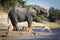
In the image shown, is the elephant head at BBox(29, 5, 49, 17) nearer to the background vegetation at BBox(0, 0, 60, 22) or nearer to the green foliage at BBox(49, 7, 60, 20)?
the background vegetation at BBox(0, 0, 60, 22)

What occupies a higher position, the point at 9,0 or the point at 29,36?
the point at 9,0

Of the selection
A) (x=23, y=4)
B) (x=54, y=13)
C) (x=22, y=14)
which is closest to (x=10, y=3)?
(x=23, y=4)

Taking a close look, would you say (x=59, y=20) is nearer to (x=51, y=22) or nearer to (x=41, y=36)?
(x=51, y=22)

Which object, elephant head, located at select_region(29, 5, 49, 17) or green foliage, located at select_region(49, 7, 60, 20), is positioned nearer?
elephant head, located at select_region(29, 5, 49, 17)

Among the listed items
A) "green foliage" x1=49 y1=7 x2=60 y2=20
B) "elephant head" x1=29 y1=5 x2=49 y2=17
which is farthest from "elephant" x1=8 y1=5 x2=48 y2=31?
"green foliage" x1=49 y1=7 x2=60 y2=20

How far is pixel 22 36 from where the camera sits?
26.4ft

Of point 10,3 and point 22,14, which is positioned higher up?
point 10,3

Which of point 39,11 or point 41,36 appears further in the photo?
point 39,11

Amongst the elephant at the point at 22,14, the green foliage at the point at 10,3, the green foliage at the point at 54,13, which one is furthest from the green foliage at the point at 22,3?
the elephant at the point at 22,14

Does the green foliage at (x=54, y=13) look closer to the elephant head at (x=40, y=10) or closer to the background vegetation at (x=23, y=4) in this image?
the background vegetation at (x=23, y=4)

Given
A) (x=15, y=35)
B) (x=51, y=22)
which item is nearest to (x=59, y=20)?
(x=51, y=22)

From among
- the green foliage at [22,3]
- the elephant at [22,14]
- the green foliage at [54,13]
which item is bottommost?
the green foliage at [54,13]

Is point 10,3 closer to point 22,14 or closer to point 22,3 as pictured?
point 22,3

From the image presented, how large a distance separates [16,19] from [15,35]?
105cm
